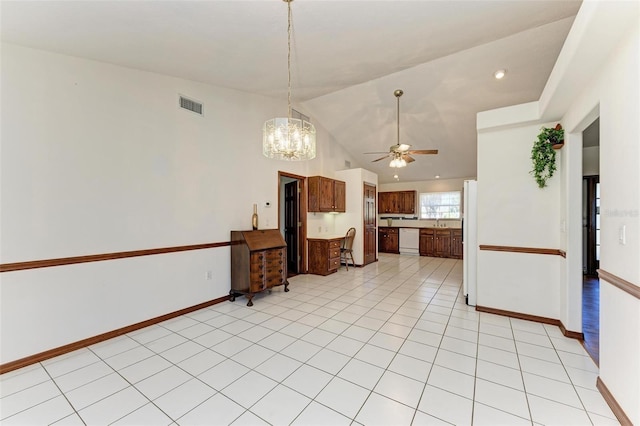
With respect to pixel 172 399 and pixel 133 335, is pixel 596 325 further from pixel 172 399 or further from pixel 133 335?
pixel 133 335

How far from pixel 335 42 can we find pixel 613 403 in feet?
12.5

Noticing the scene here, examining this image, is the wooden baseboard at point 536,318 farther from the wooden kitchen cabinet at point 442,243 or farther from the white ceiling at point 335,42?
the wooden kitchen cabinet at point 442,243

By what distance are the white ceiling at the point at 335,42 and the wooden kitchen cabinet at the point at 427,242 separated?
12.5ft

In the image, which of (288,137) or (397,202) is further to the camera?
(397,202)

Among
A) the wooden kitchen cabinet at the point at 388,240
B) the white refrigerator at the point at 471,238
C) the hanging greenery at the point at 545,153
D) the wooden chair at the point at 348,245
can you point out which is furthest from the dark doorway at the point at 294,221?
the wooden kitchen cabinet at the point at 388,240

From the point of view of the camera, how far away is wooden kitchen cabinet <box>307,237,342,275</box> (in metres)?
5.73

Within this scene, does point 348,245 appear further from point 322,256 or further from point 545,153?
point 545,153

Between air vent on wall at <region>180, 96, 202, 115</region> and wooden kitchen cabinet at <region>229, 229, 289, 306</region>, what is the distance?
1.84 metres

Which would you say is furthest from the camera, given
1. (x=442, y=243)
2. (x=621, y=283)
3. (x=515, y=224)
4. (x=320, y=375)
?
(x=442, y=243)

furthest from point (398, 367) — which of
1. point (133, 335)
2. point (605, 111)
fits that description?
point (133, 335)

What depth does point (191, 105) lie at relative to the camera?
363 cm

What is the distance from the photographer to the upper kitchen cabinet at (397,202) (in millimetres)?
8977

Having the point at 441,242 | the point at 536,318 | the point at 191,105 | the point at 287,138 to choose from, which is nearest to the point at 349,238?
the point at 441,242

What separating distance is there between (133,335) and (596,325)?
5207 mm
